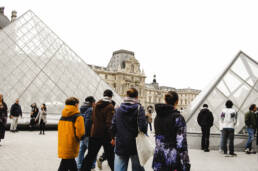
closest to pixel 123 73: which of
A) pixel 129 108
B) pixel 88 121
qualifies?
pixel 88 121

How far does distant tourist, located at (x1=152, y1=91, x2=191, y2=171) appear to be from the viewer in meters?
2.47

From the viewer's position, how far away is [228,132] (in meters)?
6.93

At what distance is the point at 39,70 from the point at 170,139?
12254 millimetres

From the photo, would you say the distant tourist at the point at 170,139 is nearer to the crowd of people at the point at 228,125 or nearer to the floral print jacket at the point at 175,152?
the floral print jacket at the point at 175,152

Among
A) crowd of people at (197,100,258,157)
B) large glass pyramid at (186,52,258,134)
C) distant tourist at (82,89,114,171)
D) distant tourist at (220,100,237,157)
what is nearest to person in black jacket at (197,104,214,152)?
crowd of people at (197,100,258,157)

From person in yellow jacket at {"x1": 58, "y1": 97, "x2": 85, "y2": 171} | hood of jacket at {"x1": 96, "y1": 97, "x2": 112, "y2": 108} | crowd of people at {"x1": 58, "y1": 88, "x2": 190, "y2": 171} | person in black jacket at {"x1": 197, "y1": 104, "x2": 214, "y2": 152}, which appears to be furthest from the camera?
person in black jacket at {"x1": 197, "y1": 104, "x2": 214, "y2": 152}

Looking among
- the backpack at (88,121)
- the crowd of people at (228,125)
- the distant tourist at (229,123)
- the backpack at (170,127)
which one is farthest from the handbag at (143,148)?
the distant tourist at (229,123)

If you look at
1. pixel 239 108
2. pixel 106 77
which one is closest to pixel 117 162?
pixel 239 108

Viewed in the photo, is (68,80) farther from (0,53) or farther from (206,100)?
(206,100)

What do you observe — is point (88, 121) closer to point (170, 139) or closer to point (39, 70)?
point (170, 139)

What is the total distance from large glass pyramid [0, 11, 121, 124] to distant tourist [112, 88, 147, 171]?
1023 cm

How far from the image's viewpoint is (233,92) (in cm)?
858

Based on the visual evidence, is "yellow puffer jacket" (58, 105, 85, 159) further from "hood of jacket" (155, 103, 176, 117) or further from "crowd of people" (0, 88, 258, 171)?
"hood of jacket" (155, 103, 176, 117)

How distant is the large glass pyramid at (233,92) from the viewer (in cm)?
831
